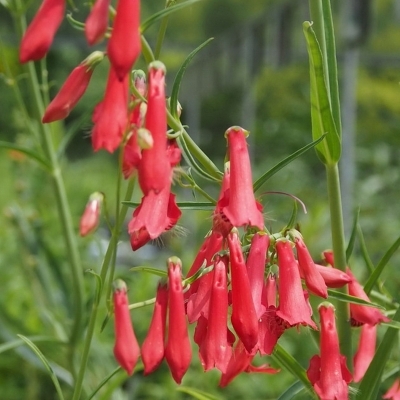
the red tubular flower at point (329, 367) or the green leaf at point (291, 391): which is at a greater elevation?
the red tubular flower at point (329, 367)

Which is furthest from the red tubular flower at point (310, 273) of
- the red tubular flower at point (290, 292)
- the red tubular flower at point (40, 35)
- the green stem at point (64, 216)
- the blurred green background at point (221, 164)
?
the green stem at point (64, 216)

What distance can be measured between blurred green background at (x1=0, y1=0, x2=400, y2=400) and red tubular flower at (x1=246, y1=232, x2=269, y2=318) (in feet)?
1.60

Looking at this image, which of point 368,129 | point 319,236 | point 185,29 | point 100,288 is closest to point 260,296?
point 100,288

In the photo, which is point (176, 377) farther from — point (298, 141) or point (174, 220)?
point (298, 141)

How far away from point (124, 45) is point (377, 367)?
1.51 ft

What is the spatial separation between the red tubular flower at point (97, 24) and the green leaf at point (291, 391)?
47cm

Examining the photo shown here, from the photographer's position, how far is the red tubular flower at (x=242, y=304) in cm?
68

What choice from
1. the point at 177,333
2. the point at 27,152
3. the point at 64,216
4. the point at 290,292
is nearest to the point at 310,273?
the point at 290,292

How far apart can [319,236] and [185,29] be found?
7.85 feet

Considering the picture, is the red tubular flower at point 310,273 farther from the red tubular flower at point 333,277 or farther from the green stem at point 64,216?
the green stem at point 64,216

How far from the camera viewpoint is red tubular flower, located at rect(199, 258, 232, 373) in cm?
72

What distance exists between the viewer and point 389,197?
3869 mm

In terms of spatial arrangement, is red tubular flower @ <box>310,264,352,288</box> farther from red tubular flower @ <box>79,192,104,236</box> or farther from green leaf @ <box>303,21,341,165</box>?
red tubular flower @ <box>79,192,104,236</box>

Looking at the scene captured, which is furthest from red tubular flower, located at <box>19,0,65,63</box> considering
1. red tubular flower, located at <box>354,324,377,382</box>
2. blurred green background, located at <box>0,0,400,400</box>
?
blurred green background, located at <box>0,0,400,400</box>
